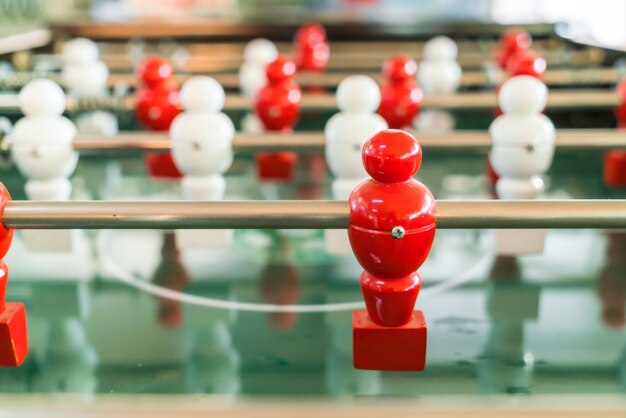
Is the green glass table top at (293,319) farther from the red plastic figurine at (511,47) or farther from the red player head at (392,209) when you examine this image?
the red plastic figurine at (511,47)

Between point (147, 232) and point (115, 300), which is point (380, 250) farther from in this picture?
point (147, 232)

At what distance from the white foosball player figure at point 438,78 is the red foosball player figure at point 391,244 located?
1255 mm

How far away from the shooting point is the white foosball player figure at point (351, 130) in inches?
45.0

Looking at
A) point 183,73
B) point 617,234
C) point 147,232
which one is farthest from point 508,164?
point 183,73

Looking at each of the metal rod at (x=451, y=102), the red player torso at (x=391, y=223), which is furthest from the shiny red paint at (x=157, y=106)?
the red player torso at (x=391, y=223)

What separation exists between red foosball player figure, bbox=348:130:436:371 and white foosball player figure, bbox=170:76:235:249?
0.43 metres

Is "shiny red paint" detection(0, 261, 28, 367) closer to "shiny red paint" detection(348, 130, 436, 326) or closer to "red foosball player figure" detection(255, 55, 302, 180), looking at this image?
"shiny red paint" detection(348, 130, 436, 326)

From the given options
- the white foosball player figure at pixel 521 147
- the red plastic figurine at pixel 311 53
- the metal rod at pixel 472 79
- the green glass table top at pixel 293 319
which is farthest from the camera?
the red plastic figurine at pixel 311 53

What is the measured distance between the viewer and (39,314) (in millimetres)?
1030

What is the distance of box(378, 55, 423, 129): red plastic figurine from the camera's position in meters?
1.51

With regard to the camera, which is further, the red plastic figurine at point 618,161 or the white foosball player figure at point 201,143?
the red plastic figurine at point 618,161

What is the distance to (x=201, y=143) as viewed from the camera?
45.2 inches

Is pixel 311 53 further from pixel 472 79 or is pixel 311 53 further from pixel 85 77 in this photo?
pixel 85 77

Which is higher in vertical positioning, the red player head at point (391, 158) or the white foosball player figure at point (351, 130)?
the white foosball player figure at point (351, 130)
